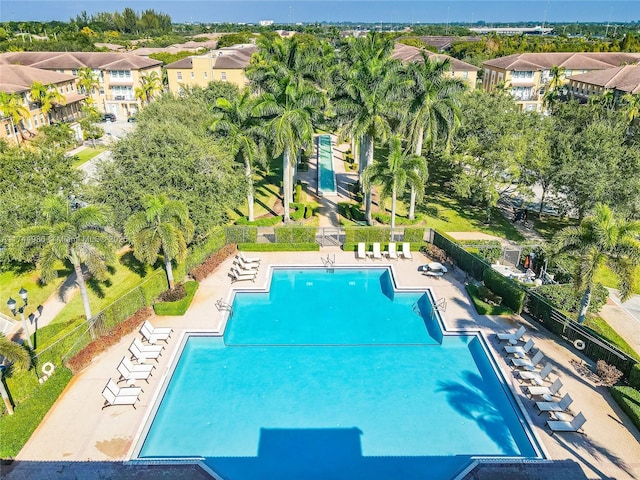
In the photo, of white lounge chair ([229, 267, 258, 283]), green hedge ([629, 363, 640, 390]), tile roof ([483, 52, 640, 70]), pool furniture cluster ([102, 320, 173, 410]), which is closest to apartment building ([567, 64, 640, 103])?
tile roof ([483, 52, 640, 70])

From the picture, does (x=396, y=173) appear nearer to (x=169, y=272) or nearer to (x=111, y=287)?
(x=169, y=272)

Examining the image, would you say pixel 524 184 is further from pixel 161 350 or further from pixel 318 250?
pixel 161 350

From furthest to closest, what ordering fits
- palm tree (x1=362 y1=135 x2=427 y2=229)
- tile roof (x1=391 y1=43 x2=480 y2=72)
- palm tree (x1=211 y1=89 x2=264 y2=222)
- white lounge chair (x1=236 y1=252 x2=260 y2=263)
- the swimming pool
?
tile roof (x1=391 y1=43 x2=480 y2=72) → palm tree (x1=211 y1=89 x2=264 y2=222) → palm tree (x1=362 y1=135 x2=427 y2=229) → white lounge chair (x1=236 y1=252 x2=260 y2=263) → the swimming pool

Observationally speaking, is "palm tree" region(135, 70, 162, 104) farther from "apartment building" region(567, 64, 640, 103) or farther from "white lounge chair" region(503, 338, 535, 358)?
"white lounge chair" region(503, 338, 535, 358)

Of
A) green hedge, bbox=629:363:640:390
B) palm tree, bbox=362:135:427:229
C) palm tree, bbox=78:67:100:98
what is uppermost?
palm tree, bbox=78:67:100:98

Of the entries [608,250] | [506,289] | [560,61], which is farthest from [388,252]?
[560,61]

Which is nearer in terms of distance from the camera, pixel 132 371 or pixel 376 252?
pixel 132 371
